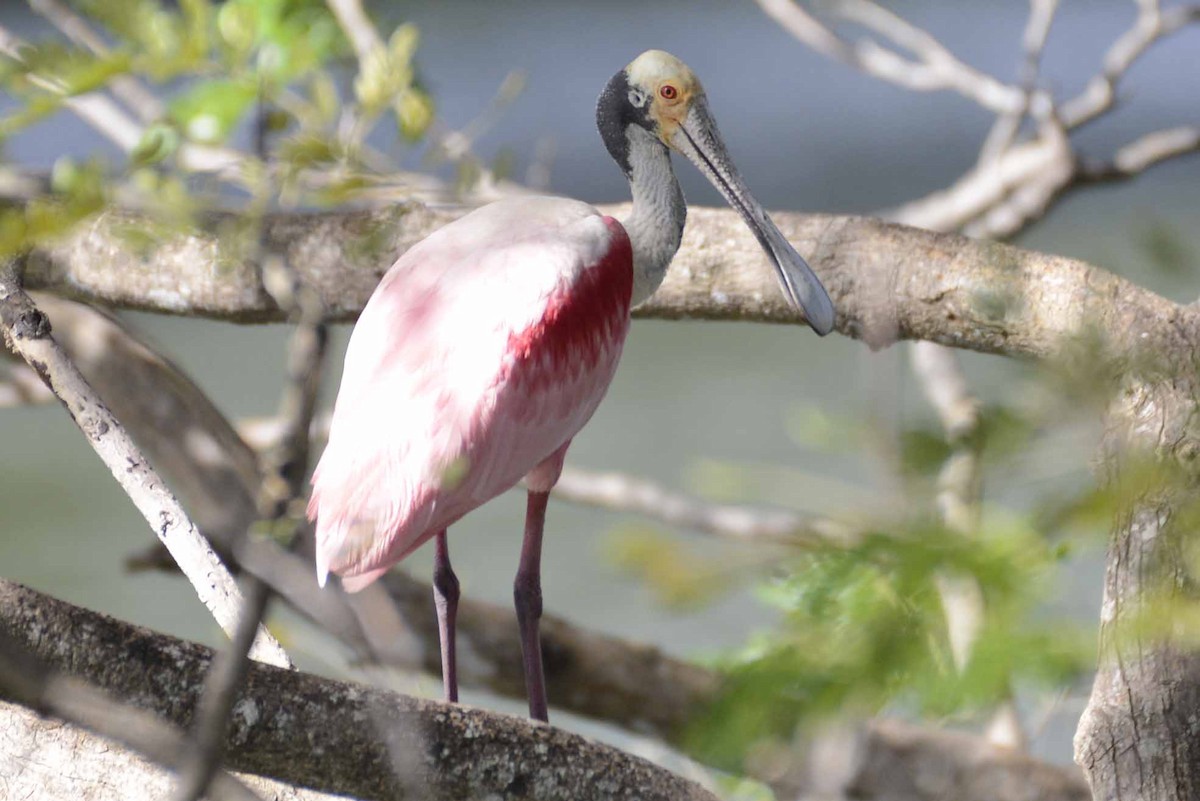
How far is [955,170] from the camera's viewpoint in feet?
20.4

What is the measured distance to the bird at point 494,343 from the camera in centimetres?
119

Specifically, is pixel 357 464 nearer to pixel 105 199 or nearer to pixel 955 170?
pixel 105 199

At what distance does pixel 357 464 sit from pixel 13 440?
15.1 ft

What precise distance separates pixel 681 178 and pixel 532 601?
11.9ft

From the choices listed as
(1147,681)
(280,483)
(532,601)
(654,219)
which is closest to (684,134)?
(654,219)

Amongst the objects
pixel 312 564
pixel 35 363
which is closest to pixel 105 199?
pixel 35 363

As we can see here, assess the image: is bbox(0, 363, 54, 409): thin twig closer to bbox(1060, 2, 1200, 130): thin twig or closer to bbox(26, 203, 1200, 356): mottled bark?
bbox(26, 203, 1200, 356): mottled bark

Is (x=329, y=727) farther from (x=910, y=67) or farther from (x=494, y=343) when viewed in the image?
(x=910, y=67)

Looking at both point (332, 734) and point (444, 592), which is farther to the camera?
point (444, 592)

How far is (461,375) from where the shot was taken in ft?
4.01

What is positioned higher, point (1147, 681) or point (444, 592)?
point (1147, 681)

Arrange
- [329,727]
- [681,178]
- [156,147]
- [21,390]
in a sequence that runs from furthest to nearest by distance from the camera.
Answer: [681,178] < [21,390] < [329,727] < [156,147]

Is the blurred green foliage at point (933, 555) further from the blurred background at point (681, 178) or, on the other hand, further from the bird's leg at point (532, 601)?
the blurred background at point (681, 178)

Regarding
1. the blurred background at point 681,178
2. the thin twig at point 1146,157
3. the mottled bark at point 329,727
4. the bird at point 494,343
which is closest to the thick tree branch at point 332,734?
the mottled bark at point 329,727
